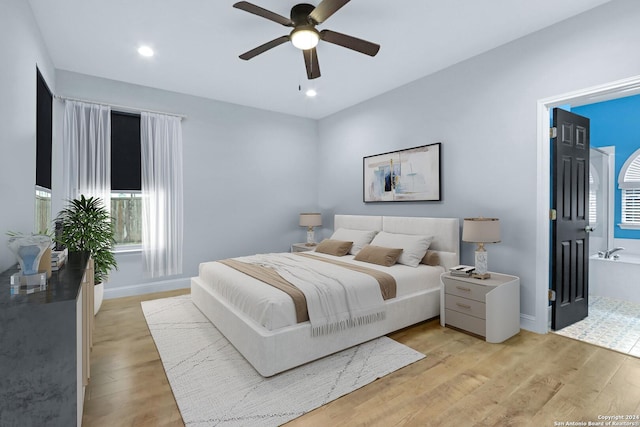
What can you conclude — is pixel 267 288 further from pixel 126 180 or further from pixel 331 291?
pixel 126 180

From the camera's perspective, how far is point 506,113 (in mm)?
3320

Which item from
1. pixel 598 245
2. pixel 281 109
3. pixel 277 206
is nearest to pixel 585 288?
pixel 598 245

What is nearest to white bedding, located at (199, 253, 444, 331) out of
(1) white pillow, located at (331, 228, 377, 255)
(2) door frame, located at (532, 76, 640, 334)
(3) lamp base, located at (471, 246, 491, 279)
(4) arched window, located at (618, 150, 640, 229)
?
(1) white pillow, located at (331, 228, 377, 255)

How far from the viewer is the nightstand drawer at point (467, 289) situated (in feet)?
9.55

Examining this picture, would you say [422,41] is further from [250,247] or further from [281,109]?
[250,247]

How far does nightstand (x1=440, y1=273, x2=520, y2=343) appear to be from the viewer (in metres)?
2.87

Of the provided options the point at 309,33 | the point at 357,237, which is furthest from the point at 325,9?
the point at 357,237

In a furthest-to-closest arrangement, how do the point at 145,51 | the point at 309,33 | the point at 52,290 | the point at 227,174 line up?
the point at 227,174, the point at 145,51, the point at 309,33, the point at 52,290

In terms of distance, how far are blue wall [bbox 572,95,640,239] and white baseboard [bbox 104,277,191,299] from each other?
6545 millimetres

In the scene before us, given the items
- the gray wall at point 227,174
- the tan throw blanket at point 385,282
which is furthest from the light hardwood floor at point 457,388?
the gray wall at point 227,174

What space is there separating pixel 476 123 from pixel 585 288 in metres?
2.18

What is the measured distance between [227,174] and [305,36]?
3.00 meters

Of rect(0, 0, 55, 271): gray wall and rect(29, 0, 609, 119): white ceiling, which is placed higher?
rect(29, 0, 609, 119): white ceiling

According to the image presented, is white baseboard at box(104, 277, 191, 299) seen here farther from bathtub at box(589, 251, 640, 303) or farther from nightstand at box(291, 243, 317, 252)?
bathtub at box(589, 251, 640, 303)
